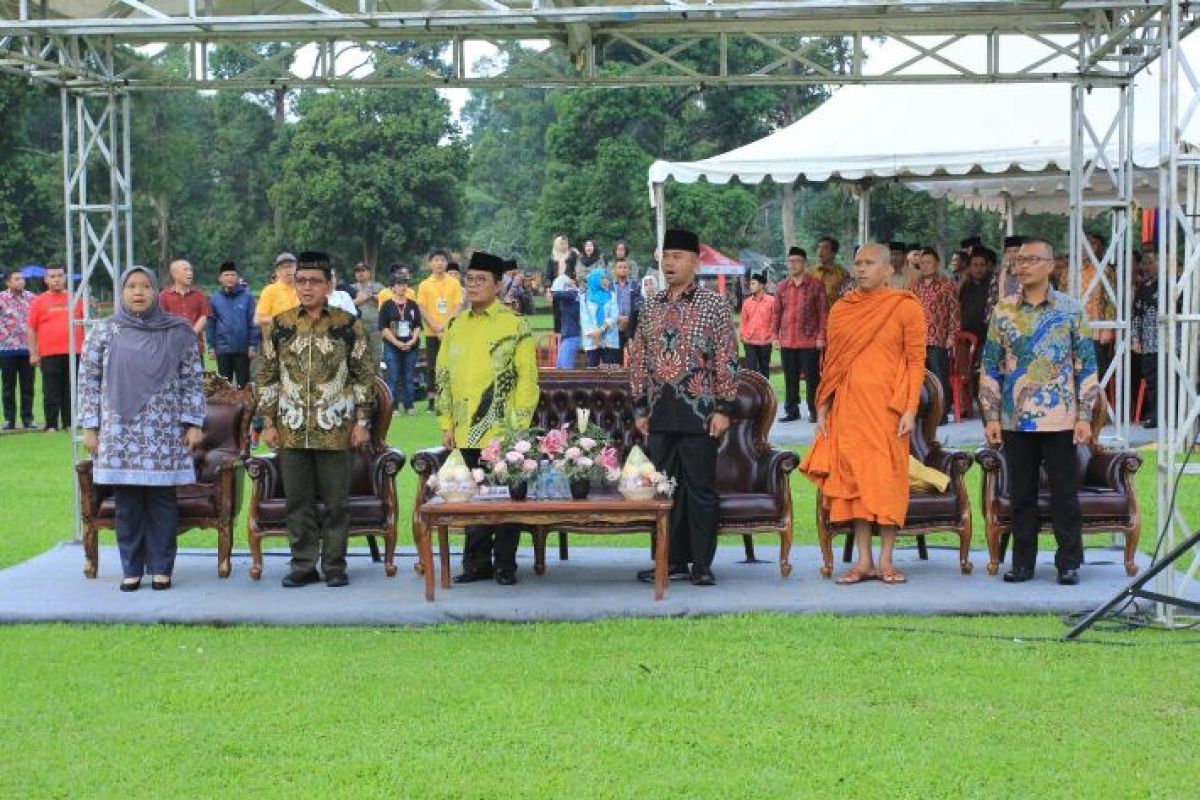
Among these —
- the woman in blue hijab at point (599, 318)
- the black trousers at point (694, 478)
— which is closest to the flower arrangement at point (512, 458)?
the black trousers at point (694, 478)

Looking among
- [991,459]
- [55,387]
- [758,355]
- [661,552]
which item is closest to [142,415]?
[661,552]

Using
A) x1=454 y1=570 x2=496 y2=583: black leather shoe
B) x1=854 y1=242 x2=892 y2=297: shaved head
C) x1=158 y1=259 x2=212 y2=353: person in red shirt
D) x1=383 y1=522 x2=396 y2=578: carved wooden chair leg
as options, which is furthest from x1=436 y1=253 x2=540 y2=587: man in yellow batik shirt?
x1=158 y1=259 x2=212 y2=353: person in red shirt

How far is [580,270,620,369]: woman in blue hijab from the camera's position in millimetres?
19469

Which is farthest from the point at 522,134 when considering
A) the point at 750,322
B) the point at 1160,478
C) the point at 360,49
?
the point at 1160,478

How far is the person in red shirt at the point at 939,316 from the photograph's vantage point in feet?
54.0

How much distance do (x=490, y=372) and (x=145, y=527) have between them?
6.54ft

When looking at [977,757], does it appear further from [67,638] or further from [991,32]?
[991,32]

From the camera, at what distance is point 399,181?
46.3 meters

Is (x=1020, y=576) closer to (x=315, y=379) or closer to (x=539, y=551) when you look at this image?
(x=539, y=551)

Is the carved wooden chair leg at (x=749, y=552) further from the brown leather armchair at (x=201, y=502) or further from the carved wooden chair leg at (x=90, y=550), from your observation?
the carved wooden chair leg at (x=90, y=550)

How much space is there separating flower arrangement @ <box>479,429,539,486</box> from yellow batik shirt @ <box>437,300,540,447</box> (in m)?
0.31

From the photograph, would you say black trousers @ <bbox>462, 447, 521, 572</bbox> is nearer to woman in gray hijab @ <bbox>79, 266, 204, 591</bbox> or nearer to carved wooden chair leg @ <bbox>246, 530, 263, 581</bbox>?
carved wooden chair leg @ <bbox>246, 530, 263, 581</bbox>

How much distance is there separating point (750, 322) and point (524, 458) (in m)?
12.9

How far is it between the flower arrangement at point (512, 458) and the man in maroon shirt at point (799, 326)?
31.3 ft
